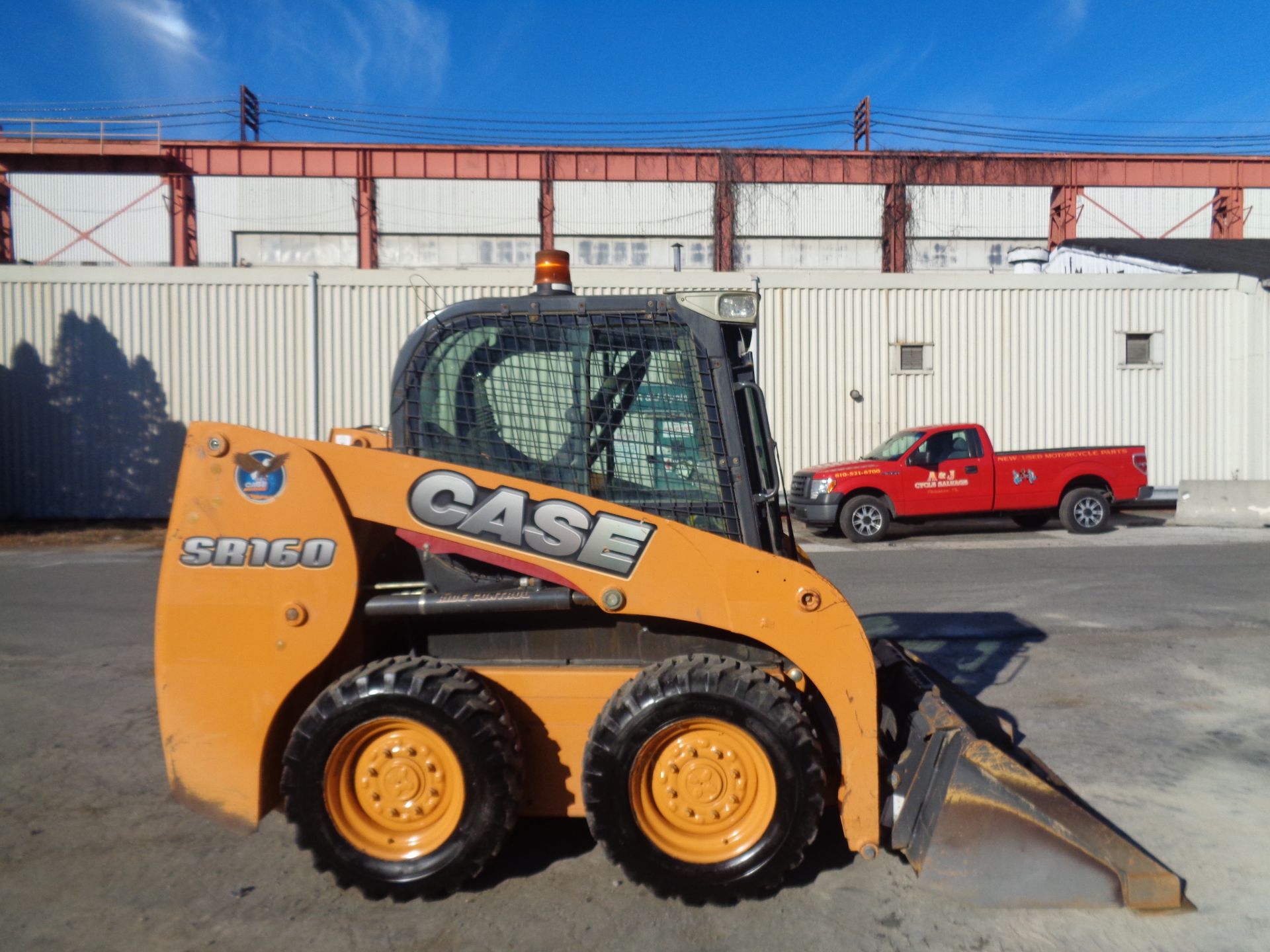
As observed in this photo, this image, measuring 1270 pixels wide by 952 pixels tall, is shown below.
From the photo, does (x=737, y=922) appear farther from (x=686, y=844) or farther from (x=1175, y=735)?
(x=1175, y=735)

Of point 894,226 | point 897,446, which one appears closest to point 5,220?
point 894,226

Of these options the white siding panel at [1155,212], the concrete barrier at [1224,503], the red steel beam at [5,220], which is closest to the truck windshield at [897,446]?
the concrete barrier at [1224,503]

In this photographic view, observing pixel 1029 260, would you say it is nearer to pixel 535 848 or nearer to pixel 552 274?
pixel 552 274

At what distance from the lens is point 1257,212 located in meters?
35.2

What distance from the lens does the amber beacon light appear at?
401 cm

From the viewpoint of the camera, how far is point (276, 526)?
3.49 meters

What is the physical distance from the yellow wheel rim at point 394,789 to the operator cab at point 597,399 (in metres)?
1.07

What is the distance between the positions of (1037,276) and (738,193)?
48.9ft

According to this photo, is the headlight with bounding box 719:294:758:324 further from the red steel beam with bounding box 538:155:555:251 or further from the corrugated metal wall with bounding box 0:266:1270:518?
the red steel beam with bounding box 538:155:555:251

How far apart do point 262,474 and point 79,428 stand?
18.3 meters

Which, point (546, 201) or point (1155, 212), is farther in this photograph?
point (1155, 212)

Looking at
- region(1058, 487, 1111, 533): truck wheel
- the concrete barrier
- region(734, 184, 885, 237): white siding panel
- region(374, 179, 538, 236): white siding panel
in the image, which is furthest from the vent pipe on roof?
region(374, 179, 538, 236): white siding panel

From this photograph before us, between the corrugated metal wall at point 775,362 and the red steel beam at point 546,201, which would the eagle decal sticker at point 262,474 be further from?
the red steel beam at point 546,201

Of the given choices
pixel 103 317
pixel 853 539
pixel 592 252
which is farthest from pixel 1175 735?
pixel 592 252
